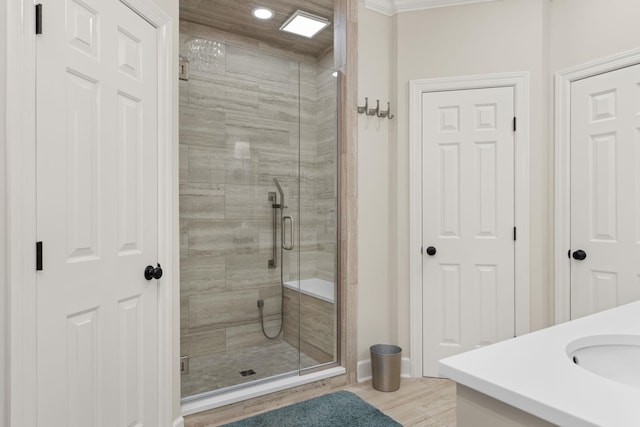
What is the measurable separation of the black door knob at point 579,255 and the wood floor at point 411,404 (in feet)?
3.91

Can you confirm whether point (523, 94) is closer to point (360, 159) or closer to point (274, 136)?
point (360, 159)

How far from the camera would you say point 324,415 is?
239 centimetres

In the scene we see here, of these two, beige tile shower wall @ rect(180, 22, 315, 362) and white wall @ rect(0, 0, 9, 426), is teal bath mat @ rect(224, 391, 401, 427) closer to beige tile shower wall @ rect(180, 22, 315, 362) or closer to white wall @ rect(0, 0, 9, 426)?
beige tile shower wall @ rect(180, 22, 315, 362)

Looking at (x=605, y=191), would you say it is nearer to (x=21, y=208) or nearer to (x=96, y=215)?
(x=96, y=215)

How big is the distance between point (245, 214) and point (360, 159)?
3.73 ft

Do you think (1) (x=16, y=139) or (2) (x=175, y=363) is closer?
(1) (x=16, y=139)

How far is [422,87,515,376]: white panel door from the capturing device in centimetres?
286

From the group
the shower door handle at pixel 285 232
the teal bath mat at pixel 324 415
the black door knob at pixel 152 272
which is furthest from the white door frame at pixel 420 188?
the black door knob at pixel 152 272

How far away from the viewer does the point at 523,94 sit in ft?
9.22

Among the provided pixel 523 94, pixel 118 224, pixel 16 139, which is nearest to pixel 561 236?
pixel 523 94

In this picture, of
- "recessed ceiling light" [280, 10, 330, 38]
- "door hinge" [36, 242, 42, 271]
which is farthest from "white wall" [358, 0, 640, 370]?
"door hinge" [36, 242, 42, 271]

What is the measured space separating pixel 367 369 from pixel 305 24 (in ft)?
8.93

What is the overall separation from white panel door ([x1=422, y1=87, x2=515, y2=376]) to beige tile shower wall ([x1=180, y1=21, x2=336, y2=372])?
0.73 meters

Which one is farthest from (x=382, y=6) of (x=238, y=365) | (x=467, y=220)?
(x=238, y=365)
